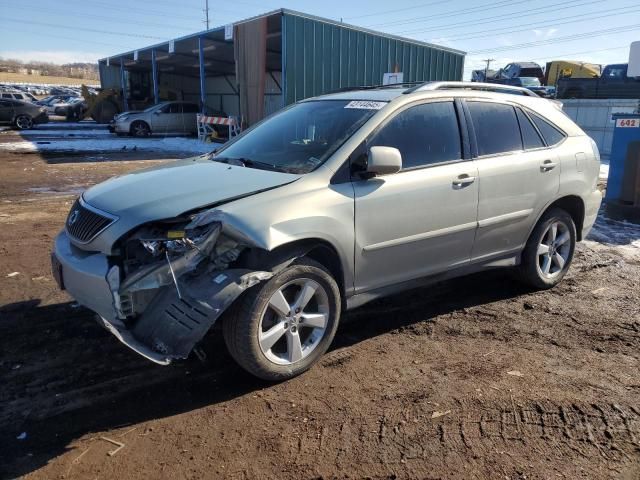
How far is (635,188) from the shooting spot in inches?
312

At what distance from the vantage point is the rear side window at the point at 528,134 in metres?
4.67

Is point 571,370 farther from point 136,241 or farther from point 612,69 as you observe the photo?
point 612,69

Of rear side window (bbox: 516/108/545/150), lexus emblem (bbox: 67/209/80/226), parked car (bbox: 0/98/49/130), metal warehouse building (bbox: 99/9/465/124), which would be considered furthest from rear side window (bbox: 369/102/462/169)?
parked car (bbox: 0/98/49/130)

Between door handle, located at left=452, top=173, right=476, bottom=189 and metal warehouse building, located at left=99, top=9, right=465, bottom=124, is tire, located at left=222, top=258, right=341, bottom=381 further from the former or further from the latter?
metal warehouse building, located at left=99, top=9, right=465, bottom=124

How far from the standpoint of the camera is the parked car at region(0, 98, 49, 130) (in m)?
24.5

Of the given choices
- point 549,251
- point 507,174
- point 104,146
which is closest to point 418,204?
point 507,174

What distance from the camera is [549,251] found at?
4957 millimetres

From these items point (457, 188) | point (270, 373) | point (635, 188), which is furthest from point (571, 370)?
point (635, 188)

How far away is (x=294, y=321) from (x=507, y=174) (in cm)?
225

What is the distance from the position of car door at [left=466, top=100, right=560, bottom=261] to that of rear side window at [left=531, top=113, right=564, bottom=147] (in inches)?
2.8

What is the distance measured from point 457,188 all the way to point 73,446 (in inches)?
120

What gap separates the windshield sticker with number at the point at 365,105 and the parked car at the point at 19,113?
2535cm

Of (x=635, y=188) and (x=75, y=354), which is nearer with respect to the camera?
(x=75, y=354)

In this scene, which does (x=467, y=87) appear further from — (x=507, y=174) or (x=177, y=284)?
(x=177, y=284)
